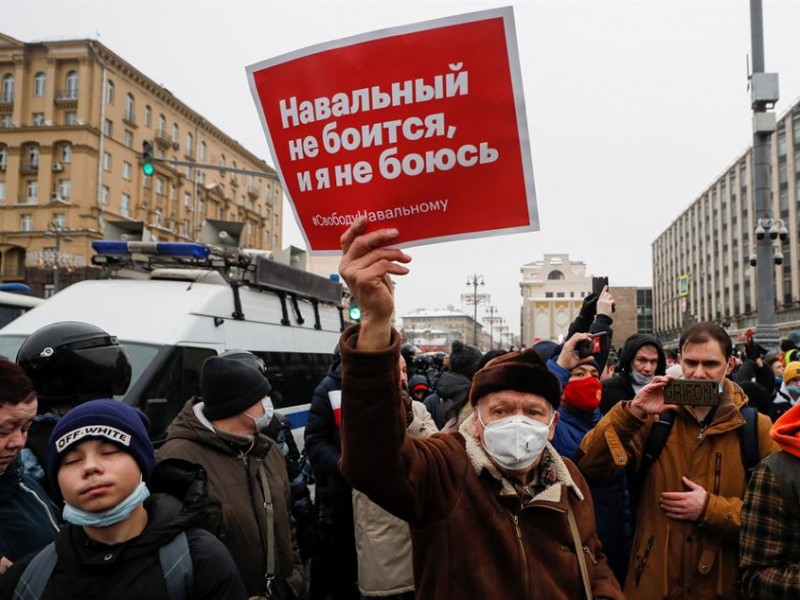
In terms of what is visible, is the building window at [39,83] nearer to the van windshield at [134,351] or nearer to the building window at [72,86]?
the building window at [72,86]

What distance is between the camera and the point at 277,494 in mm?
3154

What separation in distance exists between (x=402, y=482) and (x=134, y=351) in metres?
4.52

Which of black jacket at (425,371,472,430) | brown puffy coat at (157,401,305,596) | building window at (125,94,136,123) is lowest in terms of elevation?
brown puffy coat at (157,401,305,596)

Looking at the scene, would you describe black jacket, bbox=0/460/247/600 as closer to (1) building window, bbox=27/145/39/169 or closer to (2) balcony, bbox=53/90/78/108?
(2) balcony, bbox=53/90/78/108

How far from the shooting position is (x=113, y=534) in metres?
2.00

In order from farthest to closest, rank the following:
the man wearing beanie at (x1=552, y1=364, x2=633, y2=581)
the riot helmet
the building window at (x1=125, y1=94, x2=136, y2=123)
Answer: the building window at (x1=125, y1=94, x2=136, y2=123)
the man wearing beanie at (x1=552, y1=364, x2=633, y2=581)
the riot helmet

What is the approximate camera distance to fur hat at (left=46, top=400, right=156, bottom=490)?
79.7 inches

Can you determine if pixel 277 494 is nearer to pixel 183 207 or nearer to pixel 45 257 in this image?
pixel 45 257

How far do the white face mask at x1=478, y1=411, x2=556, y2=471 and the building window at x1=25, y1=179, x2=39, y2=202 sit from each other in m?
54.3

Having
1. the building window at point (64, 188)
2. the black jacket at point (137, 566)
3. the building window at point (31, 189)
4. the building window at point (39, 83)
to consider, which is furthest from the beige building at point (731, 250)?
the building window at point (39, 83)

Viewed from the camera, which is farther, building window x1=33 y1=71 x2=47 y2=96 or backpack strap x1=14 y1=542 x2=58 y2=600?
building window x1=33 y1=71 x2=47 y2=96

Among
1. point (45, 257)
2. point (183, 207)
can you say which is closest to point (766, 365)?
point (45, 257)

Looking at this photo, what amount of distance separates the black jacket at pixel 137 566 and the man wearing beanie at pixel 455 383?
2467 millimetres

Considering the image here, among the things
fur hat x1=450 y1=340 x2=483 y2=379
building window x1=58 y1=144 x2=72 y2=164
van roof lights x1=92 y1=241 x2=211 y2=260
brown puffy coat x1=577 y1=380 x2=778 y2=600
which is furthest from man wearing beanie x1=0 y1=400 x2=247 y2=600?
building window x1=58 y1=144 x2=72 y2=164
